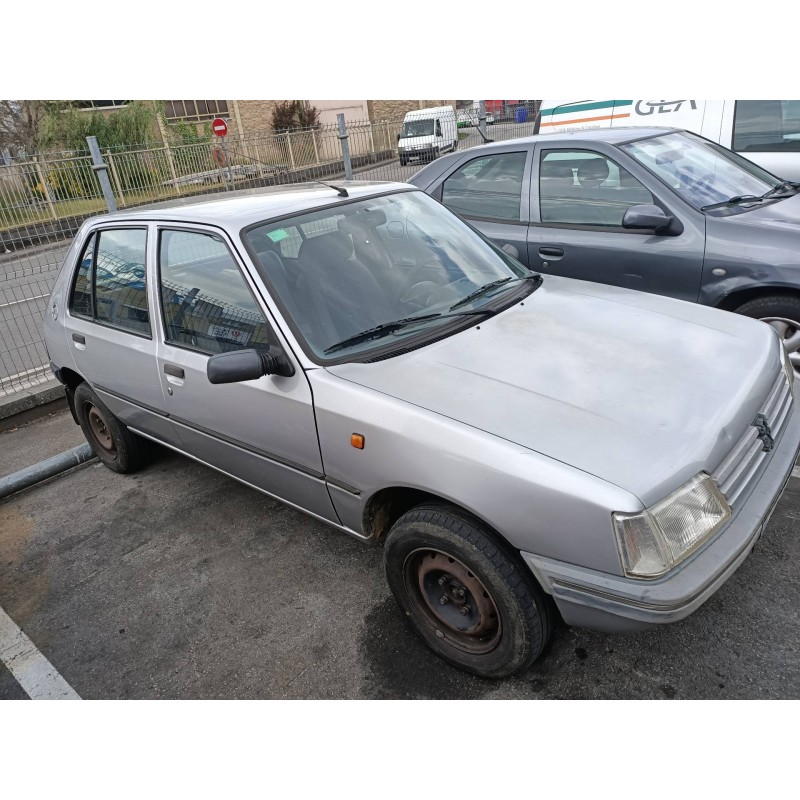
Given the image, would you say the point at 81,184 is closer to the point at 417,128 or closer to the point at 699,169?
the point at 699,169

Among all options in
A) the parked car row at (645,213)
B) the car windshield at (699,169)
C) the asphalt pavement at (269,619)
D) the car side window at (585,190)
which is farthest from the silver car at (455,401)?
the car windshield at (699,169)

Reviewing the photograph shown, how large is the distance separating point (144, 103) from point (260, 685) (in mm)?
26107

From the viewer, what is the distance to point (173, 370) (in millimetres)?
3150

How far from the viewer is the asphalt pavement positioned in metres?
2.41

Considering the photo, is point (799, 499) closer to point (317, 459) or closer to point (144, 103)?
point (317, 459)

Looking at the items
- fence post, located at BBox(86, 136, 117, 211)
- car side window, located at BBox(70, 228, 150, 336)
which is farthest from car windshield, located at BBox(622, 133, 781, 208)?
fence post, located at BBox(86, 136, 117, 211)

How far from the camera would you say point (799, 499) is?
10.5ft

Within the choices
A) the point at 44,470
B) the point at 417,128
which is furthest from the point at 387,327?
the point at 417,128

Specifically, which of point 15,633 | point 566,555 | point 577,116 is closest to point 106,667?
point 15,633

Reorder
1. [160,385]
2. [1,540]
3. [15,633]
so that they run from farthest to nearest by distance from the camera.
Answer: [1,540], [160,385], [15,633]

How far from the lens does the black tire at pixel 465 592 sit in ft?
7.01

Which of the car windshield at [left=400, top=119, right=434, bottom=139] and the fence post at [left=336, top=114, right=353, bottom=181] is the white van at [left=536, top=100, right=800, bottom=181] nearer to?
the fence post at [left=336, top=114, right=353, bottom=181]

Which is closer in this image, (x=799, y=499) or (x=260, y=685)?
(x=260, y=685)

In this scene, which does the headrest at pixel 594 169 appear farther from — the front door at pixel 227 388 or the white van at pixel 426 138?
the white van at pixel 426 138
